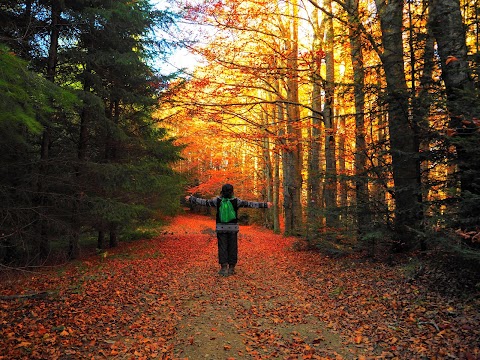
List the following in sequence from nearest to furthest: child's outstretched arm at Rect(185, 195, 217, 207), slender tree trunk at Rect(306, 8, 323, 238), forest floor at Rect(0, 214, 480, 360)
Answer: forest floor at Rect(0, 214, 480, 360) < child's outstretched arm at Rect(185, 195, 217, 207) < slender tree trunk at Rect(306, 8, 323, 238)

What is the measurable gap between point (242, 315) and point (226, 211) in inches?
Answer: 123

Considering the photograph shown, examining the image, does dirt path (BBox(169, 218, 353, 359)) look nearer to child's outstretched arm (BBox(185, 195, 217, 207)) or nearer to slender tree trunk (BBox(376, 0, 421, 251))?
child's outstretched arm (BBox(185, 195, 217, 207))

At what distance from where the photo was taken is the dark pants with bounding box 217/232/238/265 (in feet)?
26.9

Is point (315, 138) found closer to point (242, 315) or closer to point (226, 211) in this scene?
point (226, 211)

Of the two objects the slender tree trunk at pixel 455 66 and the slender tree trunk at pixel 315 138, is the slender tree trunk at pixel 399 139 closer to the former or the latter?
the slender tree trunk at pixel 455 66

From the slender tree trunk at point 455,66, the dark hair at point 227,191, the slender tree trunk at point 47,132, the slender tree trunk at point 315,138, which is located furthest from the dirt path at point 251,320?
the slender tree trunk at point 47,132

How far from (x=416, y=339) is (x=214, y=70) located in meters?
12.1

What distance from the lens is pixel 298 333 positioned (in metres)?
4.73

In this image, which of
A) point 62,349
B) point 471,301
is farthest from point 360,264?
point 62,349

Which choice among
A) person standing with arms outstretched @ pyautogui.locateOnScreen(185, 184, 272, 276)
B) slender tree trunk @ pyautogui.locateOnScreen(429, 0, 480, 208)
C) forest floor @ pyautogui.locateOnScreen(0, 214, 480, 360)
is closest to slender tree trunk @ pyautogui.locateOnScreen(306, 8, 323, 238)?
person standing with arms outstretched @ pyautogui.locateOnScreen(185, 184, 272, 276)

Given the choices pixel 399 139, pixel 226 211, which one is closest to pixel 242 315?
pixel 226 211

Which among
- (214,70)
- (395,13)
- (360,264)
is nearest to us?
(395,13)

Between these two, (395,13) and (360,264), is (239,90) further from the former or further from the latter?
→ (360,264)

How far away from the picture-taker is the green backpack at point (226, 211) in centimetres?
816
